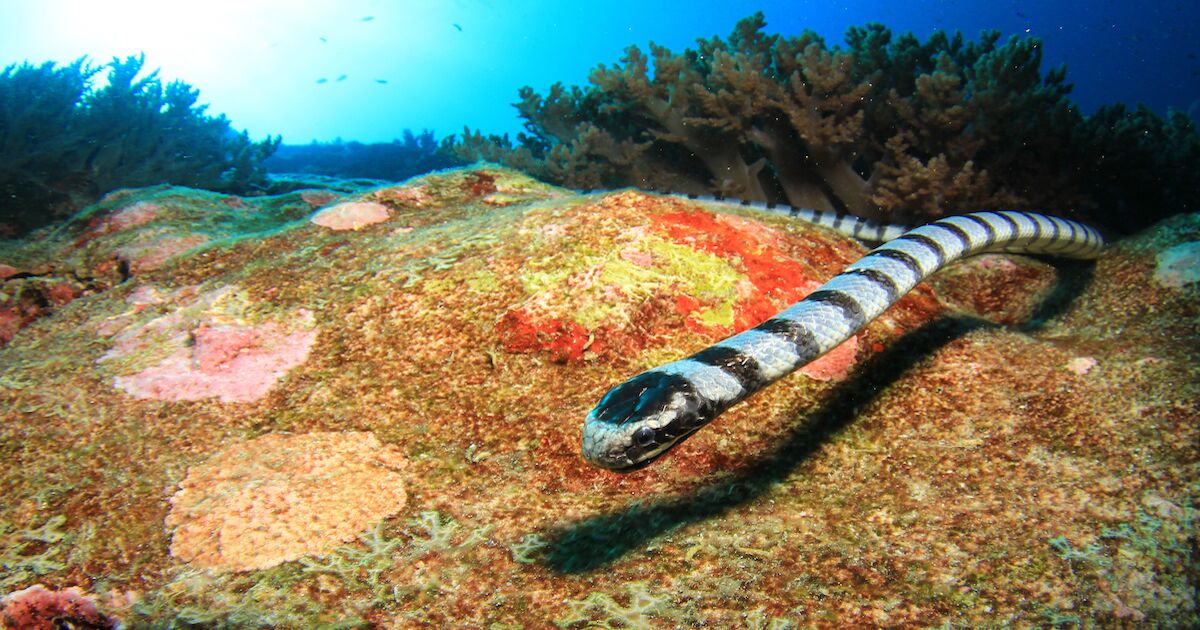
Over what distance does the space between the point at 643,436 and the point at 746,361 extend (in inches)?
22.6

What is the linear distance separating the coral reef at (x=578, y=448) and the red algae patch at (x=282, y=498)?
1cm

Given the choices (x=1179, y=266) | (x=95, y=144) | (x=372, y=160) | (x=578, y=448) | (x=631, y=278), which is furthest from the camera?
(x=372, y=160)

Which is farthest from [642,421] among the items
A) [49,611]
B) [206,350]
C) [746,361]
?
[206,350]

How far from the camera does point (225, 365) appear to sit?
8.72 ft

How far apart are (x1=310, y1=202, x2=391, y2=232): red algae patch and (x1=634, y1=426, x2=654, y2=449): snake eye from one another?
306 centimetres

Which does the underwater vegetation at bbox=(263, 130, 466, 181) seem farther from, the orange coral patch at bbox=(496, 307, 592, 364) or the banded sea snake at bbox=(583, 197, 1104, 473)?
the banded sea snake at bbox=(583, 197, 1104, 473)

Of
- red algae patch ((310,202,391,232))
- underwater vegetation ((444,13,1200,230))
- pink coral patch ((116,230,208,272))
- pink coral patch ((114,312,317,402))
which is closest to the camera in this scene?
pink coral patch ((114,312,317,402))

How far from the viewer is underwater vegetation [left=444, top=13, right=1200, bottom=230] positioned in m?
4.60

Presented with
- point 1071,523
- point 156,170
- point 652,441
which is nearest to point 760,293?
point 652,441

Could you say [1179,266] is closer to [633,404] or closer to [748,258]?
[748,258]

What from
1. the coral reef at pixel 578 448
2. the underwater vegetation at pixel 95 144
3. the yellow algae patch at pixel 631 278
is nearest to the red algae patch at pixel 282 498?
the coral reef at pixel 578 448

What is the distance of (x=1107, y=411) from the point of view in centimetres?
221

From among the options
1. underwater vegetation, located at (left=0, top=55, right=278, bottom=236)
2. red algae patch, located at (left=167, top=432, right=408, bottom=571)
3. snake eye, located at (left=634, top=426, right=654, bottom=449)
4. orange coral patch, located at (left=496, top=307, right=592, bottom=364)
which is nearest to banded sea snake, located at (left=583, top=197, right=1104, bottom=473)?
snake eye, located at (left=634, top=426, right=654, bottom=449)

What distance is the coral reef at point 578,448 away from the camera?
1.65m
